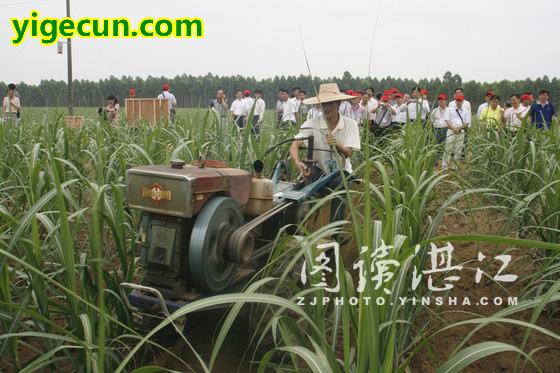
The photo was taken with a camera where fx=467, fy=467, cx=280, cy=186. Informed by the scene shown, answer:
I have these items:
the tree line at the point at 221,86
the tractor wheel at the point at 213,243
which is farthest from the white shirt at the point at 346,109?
the tractor wheel at the point at 213,243

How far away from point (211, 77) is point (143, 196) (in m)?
47.9

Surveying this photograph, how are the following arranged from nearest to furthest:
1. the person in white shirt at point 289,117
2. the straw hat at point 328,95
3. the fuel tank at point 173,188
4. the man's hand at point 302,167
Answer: the fuel tank at point 173,188, the man's hand at point 302,167, the straw hat at point 328,95, the person in white shirt at point 289,117

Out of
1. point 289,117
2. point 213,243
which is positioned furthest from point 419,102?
point 289,117

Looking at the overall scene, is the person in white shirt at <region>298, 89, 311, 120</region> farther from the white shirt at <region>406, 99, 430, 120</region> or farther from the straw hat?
the white shirt at <region>406, 99, 430, 120</region>

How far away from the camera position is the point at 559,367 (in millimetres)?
2072

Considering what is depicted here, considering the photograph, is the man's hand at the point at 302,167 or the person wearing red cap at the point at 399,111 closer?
the man's hand at the point at 302,167

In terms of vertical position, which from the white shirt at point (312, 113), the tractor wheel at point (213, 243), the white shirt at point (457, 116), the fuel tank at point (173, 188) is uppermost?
the white shirt at point (457, 116)

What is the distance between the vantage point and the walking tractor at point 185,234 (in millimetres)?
1989

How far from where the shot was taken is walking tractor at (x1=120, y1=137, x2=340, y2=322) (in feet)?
6.53

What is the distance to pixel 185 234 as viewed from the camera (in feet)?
6.88

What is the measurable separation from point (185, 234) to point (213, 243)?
132 millimetres

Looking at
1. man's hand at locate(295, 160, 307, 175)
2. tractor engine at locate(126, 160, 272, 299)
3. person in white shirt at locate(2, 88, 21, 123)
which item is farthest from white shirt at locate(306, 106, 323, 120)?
person in white shirt at locate(2, 88, 21, 123)

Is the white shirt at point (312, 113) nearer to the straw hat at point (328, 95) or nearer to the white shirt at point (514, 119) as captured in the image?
the straw hat at point (328, 95)

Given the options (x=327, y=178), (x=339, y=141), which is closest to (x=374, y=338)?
(x=327, y=178)
